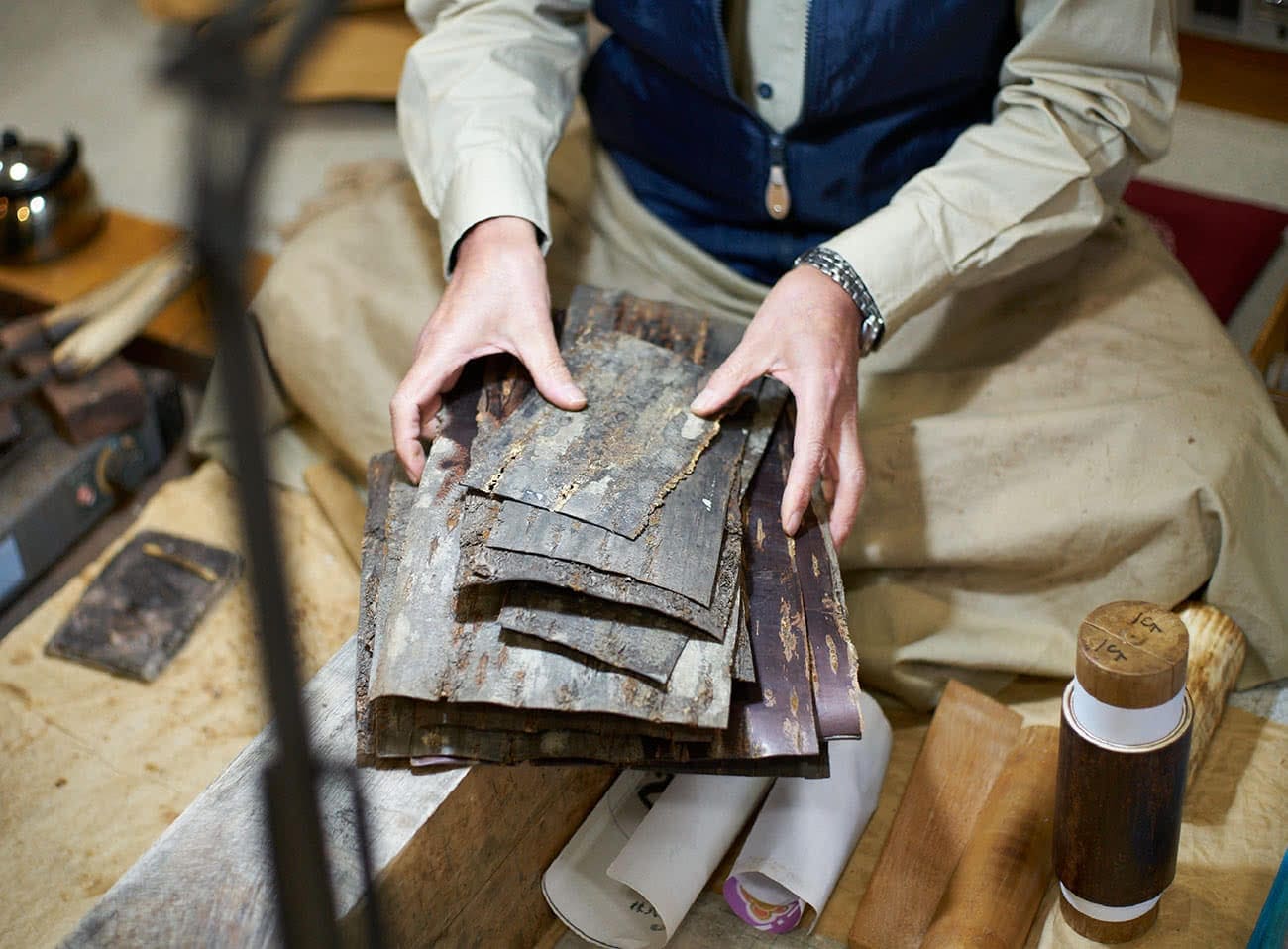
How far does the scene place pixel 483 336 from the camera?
1.29 meters

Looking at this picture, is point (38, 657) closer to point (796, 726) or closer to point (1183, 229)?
point (796, 726)

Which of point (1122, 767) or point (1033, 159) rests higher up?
point (1033, 159)

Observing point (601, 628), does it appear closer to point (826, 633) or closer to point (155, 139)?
point (826, 633)

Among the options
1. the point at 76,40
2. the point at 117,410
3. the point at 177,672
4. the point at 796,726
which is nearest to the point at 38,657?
the point at 177,672

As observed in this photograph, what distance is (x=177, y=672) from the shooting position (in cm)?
176

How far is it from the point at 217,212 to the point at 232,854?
88 centimetres

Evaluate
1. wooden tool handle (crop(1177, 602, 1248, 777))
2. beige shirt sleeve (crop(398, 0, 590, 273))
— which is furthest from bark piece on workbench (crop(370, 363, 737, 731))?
wooden tool handle (crop(1177, 602, 1248, 777))

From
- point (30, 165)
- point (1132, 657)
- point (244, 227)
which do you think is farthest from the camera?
point (30, 165)

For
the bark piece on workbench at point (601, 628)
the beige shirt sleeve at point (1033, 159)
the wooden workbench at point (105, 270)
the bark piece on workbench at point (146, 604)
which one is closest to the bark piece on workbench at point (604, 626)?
the bark piece on workbench at point (601, 628)

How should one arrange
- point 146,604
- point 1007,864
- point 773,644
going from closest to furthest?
point 773,644 → point 1007,864 → point 146,604

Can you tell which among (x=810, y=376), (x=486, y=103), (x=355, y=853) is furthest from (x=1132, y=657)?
(x=486, y=103)

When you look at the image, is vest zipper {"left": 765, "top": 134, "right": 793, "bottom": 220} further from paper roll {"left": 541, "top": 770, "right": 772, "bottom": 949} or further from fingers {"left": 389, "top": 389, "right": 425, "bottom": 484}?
paper roll {"left": 541, "top": 770, "right": 772, "bottom": 949}

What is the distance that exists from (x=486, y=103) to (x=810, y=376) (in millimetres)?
581

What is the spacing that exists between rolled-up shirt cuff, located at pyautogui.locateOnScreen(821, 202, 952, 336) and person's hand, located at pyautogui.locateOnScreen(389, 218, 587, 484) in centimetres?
34
